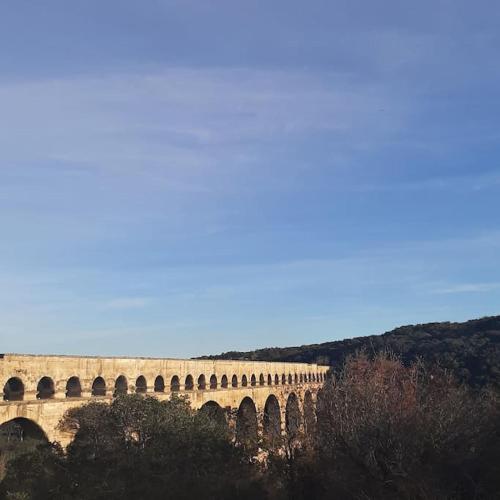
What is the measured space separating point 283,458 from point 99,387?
464 inches

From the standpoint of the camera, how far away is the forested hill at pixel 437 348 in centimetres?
6266

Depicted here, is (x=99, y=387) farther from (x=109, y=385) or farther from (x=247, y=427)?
(x=247, y=427)

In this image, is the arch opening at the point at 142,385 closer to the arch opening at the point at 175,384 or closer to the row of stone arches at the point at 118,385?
the row of stone arches at the point at 118,385

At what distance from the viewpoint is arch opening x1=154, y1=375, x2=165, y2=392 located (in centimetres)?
3311

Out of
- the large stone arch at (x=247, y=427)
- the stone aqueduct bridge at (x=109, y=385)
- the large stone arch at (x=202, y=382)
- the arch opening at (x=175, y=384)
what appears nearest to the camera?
the large stone arch at (x=247, y=427)

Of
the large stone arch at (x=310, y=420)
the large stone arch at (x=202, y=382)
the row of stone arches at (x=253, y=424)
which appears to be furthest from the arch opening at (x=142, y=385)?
the large stone arch at (x=310, y=420)

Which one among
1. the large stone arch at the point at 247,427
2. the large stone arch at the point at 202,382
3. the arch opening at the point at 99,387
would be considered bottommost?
the large stone arch at the point at 247,427

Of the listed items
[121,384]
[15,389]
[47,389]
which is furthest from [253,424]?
[15,389]

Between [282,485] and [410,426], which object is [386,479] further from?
[282,485]

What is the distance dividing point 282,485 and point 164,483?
3876mm

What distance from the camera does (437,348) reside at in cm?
8862

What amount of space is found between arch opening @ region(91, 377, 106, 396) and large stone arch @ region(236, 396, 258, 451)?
7.04 meters

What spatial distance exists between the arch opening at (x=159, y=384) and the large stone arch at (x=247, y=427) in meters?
4.90

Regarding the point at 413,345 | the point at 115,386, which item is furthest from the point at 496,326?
the point at 115,386
